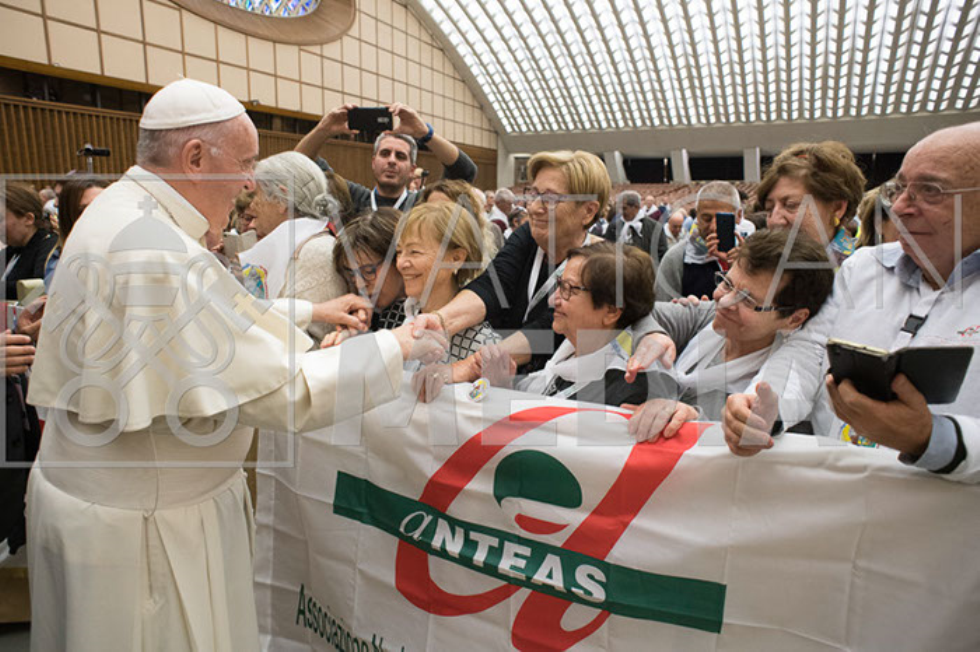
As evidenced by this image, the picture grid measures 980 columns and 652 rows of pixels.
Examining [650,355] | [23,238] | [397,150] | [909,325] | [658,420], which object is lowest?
[658,420]

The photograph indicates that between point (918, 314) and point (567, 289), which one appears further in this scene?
point (567, 289)

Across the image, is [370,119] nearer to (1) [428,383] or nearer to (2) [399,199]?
(2) [399,199]

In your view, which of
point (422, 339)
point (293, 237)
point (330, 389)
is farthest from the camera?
→ point (293, 237)

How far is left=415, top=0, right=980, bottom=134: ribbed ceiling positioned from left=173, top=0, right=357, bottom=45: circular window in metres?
4.61

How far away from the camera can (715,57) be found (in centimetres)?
2147

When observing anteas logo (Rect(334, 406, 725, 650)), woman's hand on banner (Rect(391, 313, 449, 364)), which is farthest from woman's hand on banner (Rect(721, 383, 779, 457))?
woman's hand on banner (Rect(391, 313, 449, 364))

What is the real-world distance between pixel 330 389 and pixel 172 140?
746 millimetres

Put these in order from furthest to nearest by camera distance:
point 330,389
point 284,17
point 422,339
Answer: point 284,17
point 422,339
point 330,389

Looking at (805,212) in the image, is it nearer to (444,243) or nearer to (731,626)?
(444,243)

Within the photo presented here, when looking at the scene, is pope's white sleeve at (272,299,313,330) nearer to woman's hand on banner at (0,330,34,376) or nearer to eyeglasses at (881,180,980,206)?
woman's hand on banner at (0,330,34,376)

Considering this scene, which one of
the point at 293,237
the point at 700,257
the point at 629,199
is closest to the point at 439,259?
the point at 293,237

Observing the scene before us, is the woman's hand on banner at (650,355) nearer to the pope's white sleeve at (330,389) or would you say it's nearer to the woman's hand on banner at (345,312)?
the pope's white sleeve at (330,389)

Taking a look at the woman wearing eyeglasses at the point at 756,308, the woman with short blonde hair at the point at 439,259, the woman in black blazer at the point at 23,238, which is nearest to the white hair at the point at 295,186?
the woman with short blonde hair at the point at 439,259

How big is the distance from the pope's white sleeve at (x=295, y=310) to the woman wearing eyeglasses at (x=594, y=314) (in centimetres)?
58
